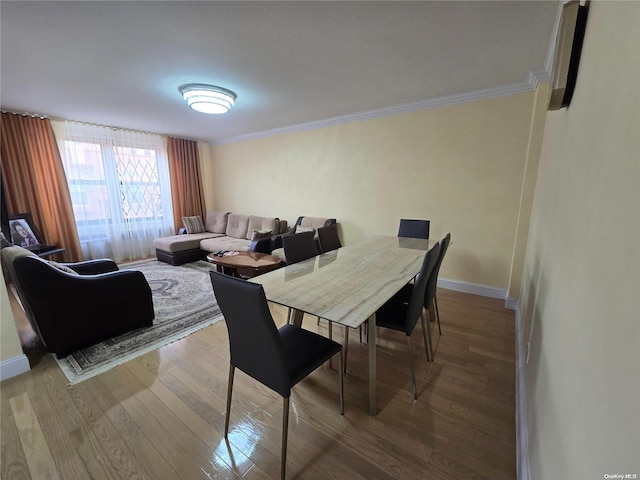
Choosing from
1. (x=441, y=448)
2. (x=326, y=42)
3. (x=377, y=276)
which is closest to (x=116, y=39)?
(x=326, y=42)

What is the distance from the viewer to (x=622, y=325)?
51cm

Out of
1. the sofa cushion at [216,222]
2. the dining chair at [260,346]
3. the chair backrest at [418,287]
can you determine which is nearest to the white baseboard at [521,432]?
the chair backrest at [418,287]

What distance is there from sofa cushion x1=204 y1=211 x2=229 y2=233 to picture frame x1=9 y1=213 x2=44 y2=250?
2.53 meters

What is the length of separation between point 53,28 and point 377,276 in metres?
2.75

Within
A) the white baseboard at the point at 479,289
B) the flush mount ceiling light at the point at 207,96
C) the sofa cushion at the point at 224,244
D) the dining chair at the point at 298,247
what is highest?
the flush mount ceiling light at the point at 207,96

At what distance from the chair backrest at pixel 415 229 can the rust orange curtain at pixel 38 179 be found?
5135mm

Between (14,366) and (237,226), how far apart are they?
143 inches

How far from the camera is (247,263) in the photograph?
11.1ft

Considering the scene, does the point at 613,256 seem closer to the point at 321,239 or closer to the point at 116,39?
the point at 321,239

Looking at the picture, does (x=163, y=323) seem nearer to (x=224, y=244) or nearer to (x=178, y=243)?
(x=224, y=244)

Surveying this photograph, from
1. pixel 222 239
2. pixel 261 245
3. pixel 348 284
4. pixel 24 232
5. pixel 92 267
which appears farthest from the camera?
pixel 222 239

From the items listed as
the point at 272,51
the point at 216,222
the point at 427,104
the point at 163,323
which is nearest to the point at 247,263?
the point at 163,323

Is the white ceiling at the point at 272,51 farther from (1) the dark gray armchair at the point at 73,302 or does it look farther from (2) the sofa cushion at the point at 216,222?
(2) the sofa cushion at the point at 216,222

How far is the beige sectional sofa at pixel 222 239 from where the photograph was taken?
4.27 m
